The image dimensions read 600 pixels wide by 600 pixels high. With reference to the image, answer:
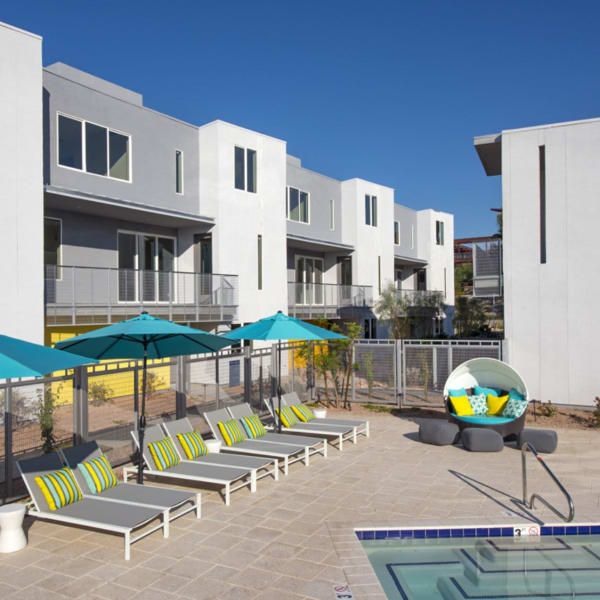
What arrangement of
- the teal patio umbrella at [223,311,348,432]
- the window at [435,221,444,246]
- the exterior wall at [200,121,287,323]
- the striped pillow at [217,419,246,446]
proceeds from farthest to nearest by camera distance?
the window at [435,221,444,246]
the exterior wall at [200,121,287,323]
the teal patio umbrella at [223,311,348,432]
the striped pillow at [217,419,246,446]

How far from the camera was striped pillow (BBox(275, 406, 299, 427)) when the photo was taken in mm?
11022

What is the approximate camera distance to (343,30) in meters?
17.0

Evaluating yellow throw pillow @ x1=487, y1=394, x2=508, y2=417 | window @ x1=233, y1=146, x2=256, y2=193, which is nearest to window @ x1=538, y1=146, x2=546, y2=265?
yellow throw pillow @ x1=487, y1=394, x2=508, y2=417

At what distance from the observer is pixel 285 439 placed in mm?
9797

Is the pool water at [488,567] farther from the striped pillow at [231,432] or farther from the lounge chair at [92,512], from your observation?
the striped pillow at [231,432]

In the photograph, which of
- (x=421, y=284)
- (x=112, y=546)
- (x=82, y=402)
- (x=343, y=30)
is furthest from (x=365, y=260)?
(x=112, y=546)

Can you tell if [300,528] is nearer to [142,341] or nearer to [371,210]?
[142,341]

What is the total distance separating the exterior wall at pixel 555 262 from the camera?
14.3m

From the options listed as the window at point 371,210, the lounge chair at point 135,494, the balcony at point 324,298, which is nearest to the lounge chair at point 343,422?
the lounge chair at point 135,494

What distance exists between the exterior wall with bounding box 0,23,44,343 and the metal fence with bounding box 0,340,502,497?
2.80m

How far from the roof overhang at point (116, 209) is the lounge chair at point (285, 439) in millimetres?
8203

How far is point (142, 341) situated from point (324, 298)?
18.5 metres

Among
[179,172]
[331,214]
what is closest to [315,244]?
[331,214]

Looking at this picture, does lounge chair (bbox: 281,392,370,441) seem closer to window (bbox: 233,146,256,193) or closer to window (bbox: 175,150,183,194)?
window (bbox: 175,150,183,194)
